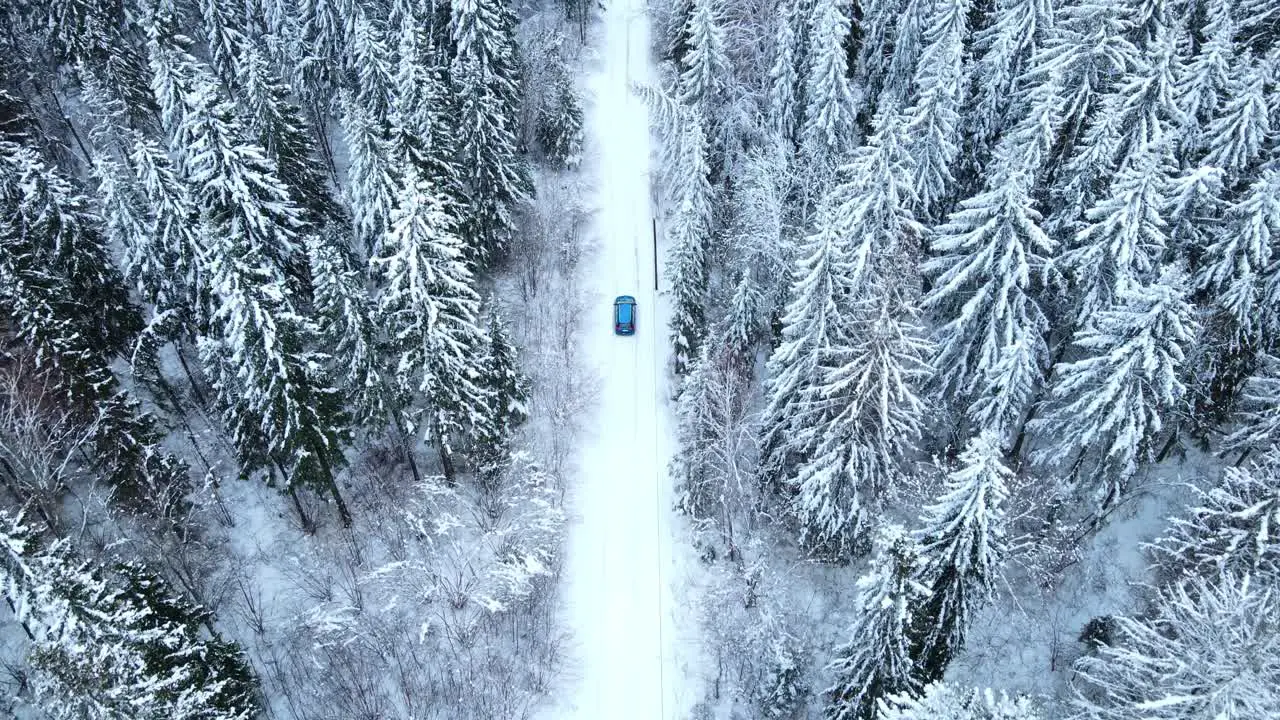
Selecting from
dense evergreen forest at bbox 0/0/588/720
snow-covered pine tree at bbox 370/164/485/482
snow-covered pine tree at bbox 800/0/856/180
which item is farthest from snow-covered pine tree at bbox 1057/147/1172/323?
snow-covered pine tree at bbox 370/164/485/482

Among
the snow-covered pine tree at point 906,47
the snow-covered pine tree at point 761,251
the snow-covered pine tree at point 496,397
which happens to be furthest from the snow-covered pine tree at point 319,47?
the snow-covered pine tree at point 906,47

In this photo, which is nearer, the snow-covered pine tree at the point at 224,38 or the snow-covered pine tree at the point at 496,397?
the snow-covered pine tree at the point at 496,397

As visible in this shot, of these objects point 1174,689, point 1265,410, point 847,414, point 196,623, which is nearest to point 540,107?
point 847,414

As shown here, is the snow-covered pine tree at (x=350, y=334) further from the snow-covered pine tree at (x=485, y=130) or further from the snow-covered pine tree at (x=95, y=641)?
the snow-covered pine tree at (x=95, y=641)

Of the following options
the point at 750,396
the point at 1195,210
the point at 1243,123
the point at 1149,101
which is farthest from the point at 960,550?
the point at 1243,123

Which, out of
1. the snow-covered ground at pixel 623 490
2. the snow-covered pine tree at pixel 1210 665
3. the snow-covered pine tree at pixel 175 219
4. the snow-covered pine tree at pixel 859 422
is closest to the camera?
the snow-covered pine tree at pixel 1210 665

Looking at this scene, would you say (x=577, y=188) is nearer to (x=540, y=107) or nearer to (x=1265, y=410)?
(x=540, y=107)

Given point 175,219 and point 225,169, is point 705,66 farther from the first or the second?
point 175,219

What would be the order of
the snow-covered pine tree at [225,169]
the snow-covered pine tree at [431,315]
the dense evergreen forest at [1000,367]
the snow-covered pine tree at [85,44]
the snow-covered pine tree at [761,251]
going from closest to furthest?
the dense evergreen forest at [1000,367] → the snow-covered pine tree at [431,315] → the snow-covered pine tree at [225,169] → the snow-covered pine tree at [761,251] → the snow-covered pine tree at [85,44]
